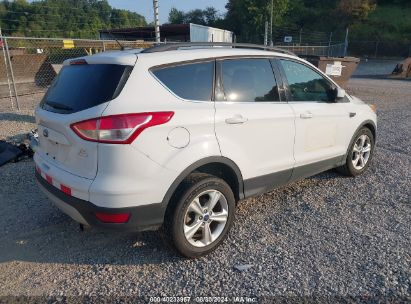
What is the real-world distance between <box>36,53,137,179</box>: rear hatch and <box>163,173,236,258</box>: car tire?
28.8 inches

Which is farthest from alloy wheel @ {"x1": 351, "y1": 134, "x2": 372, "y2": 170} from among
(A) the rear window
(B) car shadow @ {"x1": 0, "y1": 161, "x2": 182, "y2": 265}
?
(A) the rear window

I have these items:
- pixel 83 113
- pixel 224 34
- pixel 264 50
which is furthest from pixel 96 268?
pixel 224 34

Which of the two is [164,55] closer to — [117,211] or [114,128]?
[114,128]

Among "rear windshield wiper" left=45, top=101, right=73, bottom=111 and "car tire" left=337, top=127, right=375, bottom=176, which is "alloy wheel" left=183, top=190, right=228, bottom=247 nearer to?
"rear windshield wiper" left=45, top=101, right=73, bottom=111

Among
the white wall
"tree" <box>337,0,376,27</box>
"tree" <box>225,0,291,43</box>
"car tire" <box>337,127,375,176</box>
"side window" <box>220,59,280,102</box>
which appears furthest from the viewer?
"tree" <box>225,0,291,43</box>

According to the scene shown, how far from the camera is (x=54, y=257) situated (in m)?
3.15

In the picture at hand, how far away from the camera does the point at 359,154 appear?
493cm

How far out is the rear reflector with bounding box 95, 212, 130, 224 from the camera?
2.61 metres

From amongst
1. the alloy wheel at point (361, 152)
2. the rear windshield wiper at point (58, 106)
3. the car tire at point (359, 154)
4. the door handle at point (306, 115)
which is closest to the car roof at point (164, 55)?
the rear windshield wiper at point (58, 106)

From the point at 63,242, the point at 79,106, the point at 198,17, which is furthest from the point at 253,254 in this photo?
the point at 198,17

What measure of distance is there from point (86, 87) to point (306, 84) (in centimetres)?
246

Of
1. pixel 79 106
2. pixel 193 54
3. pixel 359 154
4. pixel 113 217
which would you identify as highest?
pixel 193 54

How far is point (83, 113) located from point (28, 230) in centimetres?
171

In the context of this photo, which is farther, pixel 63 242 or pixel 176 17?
pixel 176 17
